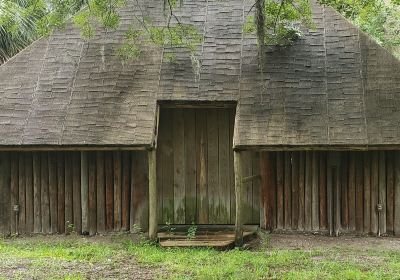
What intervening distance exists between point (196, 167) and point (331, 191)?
306 centimetres

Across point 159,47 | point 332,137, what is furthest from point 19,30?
point 332,137

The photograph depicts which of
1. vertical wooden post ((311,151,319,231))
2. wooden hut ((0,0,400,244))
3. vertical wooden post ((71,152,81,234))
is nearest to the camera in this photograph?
wooden hut ((0,0,400,244))

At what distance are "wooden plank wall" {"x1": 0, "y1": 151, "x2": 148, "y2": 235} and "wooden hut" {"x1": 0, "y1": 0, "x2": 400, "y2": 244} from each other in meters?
0.02

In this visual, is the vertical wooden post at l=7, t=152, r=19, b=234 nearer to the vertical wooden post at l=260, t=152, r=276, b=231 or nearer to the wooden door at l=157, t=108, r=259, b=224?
the wooden door at l=157, t=108, r=259, b=224

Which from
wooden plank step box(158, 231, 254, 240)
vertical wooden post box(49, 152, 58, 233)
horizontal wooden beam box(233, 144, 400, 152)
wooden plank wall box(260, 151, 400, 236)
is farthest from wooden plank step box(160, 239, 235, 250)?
vertical wooden post box(49, 152, 58, 233)

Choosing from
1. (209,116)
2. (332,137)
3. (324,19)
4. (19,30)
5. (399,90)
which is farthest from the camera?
(19,30)

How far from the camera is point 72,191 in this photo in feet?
42.0

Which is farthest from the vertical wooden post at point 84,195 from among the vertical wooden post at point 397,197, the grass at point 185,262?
Answer: the vertical wooden post at point 397,197

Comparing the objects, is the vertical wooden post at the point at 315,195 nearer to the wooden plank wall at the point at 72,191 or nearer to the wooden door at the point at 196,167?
the wooden door at the point at 196,167

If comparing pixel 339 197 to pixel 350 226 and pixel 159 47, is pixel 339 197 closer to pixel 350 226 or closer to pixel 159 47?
pixel 350 226

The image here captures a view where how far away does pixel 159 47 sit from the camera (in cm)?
1377

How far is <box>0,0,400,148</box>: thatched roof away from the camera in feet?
38.2

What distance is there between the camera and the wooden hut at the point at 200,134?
11.9 metres

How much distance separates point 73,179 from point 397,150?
7063 millimetres
